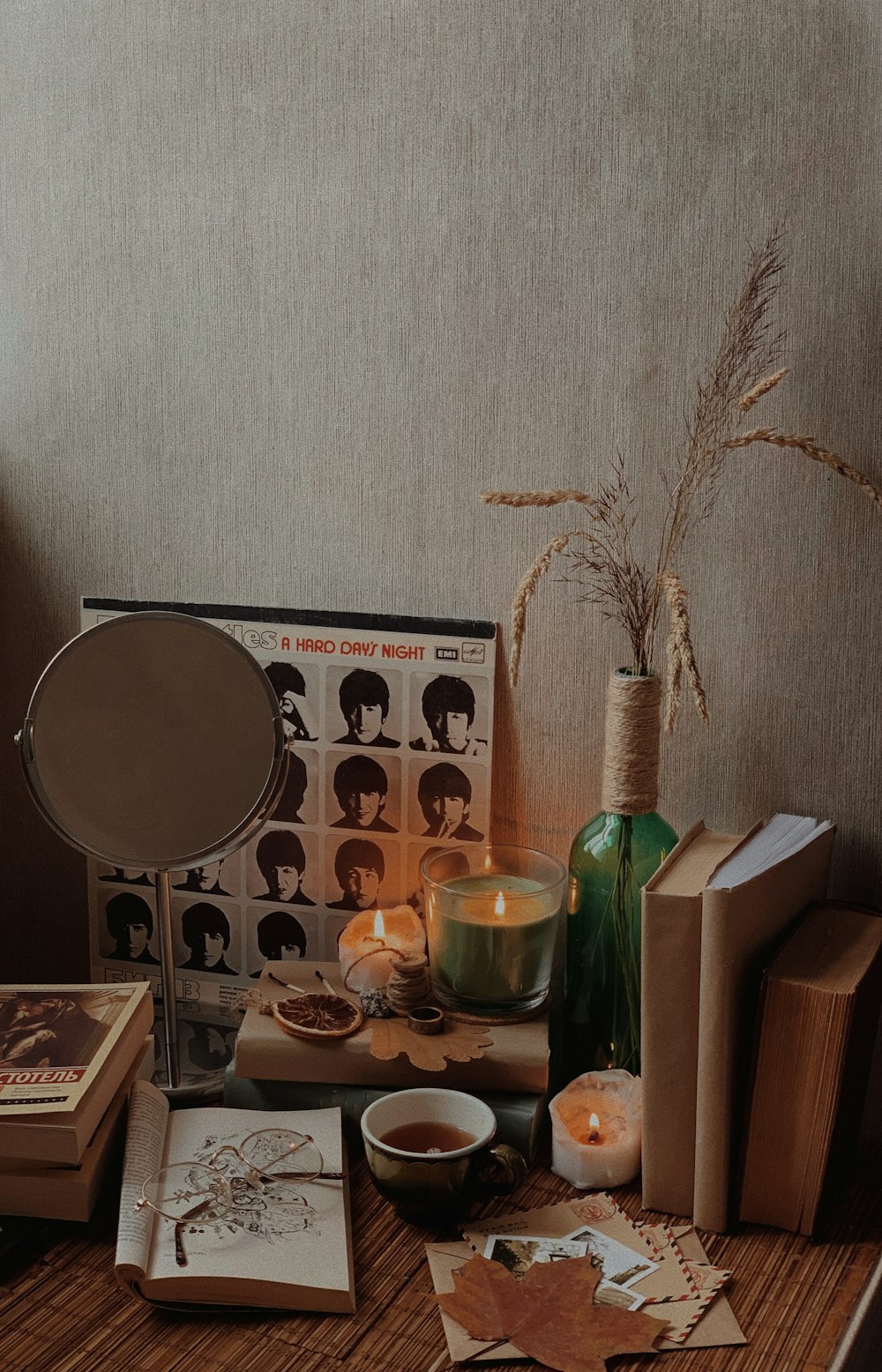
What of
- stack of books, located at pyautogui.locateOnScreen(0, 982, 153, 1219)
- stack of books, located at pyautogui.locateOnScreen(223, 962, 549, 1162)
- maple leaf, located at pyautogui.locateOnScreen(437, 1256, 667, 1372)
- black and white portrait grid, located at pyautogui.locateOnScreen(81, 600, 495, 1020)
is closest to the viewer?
maple leaf, located at pyautogui.locateOnScreen(437, 1256, 667, 1372)

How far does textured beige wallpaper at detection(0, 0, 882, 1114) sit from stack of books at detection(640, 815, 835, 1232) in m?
0.16

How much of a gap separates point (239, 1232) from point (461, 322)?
77 cm

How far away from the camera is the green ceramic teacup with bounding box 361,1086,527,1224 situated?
2.85 ft

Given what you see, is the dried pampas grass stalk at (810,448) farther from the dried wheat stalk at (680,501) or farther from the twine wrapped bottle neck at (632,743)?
the twine wrapped bottle neck at (632,743)

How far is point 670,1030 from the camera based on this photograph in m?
0.90

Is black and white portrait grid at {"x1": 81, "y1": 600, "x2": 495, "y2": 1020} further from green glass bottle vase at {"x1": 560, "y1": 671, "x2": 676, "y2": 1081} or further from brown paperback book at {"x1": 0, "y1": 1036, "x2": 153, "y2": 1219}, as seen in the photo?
brown paperback book at {"x1": 0, "y1": 1036, "x2": 153, "y2": 1219}

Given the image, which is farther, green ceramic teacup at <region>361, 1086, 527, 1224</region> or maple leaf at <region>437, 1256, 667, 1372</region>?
green ceramic teacup at <region>361, 1086, 527, 1224</region>

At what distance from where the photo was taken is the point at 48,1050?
0.94 metres

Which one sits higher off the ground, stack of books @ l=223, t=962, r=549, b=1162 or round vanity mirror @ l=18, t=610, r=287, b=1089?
round vanity mirror @ l=18, t=610, r=287, b=1089

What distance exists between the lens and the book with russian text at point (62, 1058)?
0.87 meters

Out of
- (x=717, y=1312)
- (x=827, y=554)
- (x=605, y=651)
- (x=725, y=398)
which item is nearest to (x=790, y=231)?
(x=725, y=398)

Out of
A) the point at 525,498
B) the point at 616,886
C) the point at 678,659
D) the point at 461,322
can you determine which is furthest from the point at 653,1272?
the point at 461,322

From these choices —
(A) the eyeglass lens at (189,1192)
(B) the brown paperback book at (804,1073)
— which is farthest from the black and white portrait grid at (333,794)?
(B) the brown paperback book at (804,1073)

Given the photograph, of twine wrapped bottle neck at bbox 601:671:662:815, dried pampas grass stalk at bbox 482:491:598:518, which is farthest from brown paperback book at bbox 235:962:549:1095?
dried pampas grass stalk at bbox 482:491:598:518
